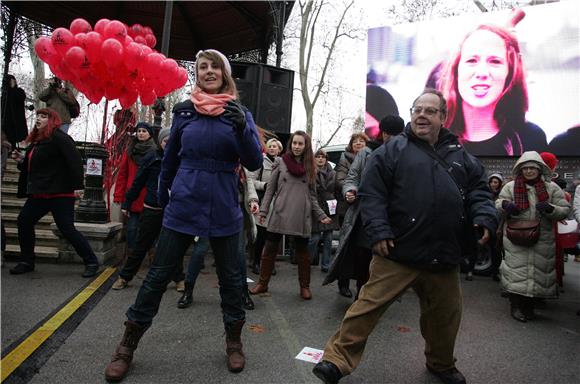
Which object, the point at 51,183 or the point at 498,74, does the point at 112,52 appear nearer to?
the point at 51,183

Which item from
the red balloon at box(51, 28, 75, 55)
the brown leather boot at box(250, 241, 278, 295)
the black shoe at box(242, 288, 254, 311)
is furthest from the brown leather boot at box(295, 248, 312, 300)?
the red balloon at box(51, 28, 75, 55)

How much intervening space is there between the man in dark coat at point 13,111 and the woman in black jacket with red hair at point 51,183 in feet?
18.1

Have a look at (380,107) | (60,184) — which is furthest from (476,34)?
(60,184)

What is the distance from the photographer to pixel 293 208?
4.87m

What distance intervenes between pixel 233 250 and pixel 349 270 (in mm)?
1199

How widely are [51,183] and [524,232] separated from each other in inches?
204

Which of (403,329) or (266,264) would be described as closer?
(403,329)

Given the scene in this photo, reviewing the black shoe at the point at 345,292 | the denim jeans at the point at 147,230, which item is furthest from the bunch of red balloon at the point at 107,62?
the black shoe at the point at 345,292

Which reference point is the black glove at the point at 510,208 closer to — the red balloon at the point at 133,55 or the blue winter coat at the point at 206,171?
the blue winter coat at the point at 206,171

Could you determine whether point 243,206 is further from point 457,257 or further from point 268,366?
point 457,257

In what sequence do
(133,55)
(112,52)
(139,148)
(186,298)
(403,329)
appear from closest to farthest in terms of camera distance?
(403,329), (186,298), (139,148), (112,52), (133,55)

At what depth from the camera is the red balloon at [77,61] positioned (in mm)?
7500

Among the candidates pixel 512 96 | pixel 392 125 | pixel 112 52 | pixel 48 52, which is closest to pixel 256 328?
pixel 392 125

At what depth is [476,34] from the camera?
12.3 meters
